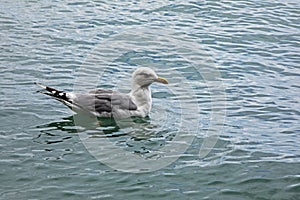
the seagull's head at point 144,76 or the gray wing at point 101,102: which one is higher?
the seagull's head at point 144,76

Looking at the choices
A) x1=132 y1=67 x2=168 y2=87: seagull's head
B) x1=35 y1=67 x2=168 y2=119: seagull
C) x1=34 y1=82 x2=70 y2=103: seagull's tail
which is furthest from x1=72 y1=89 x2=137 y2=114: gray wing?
x1=132 y1=67 x2=168 y2=87: seagull's head

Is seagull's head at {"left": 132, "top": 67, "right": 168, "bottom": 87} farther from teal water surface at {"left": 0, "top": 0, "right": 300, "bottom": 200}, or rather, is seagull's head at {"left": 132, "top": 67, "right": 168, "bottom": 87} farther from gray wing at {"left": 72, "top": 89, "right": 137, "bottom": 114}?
teal water surface at {"left": 0, "top": 0, "right": 300, "bottom": 200}

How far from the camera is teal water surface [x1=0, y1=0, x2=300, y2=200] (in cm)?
897

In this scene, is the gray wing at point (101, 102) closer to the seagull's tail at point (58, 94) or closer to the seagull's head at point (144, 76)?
the seagull's tail at point (58, 94)

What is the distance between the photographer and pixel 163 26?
16062mm

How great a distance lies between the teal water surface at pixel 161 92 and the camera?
8.97m

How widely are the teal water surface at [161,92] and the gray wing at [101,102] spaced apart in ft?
0.81

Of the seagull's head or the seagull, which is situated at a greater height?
the seagull's head

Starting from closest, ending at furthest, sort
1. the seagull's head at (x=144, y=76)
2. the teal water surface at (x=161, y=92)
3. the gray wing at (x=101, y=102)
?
the teal water surface at (x=161, y=92) < the gray wing at (x=101, y=102) < the seagull's head at (x=144, y=76)

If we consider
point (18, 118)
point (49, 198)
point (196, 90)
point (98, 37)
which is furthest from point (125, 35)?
point (49, 198)

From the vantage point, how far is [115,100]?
11.4 m

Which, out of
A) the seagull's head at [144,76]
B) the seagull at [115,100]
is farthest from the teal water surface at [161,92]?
the seagull's head at [144,76]

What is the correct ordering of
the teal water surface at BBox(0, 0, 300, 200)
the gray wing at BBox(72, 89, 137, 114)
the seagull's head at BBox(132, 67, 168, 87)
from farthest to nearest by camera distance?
the seagull's head at BBox(132, 67, 168, 87) < the gray wing at BBox(72, 89, 137, 114) < the teal water surface at BBox(0, 0, 300, 200)

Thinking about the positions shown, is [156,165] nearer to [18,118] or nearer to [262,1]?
[18,118]
